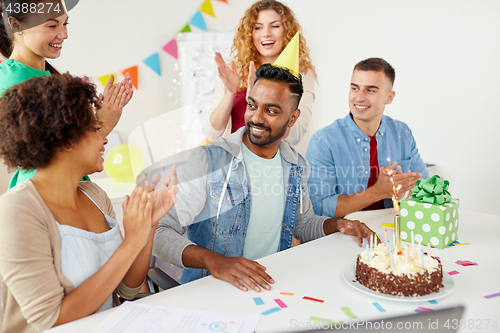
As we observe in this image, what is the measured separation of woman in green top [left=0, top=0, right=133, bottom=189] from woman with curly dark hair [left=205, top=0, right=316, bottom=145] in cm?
60

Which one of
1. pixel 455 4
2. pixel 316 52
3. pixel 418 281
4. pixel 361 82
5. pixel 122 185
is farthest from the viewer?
pixel 316 52

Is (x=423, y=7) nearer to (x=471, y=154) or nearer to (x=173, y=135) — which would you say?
(x=471, y=154)

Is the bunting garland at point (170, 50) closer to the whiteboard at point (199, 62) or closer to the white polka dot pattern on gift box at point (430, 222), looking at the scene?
the whiteboard at point (199, 62)

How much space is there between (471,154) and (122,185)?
2.15 m

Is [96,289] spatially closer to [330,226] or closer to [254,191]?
[254,191]

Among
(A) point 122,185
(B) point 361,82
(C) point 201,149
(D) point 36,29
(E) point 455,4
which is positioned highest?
(E) point 455,4

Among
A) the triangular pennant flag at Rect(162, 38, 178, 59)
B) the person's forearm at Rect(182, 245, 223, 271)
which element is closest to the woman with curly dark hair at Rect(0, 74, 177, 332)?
the person's forearm at Rect(182, 245, 223, 271)

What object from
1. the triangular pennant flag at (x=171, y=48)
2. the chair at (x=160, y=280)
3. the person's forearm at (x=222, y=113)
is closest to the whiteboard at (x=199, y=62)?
the triangular pennant flag at (x=171, y=48)

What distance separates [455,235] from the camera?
1.28m

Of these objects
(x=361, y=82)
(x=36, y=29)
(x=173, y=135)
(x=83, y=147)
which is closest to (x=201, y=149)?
(x=173, y=135)

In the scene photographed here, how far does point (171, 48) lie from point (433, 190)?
205cm

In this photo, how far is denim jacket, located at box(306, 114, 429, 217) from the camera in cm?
183

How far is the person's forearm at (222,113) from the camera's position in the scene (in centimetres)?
174

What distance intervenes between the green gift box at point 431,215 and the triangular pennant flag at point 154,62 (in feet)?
6.32
